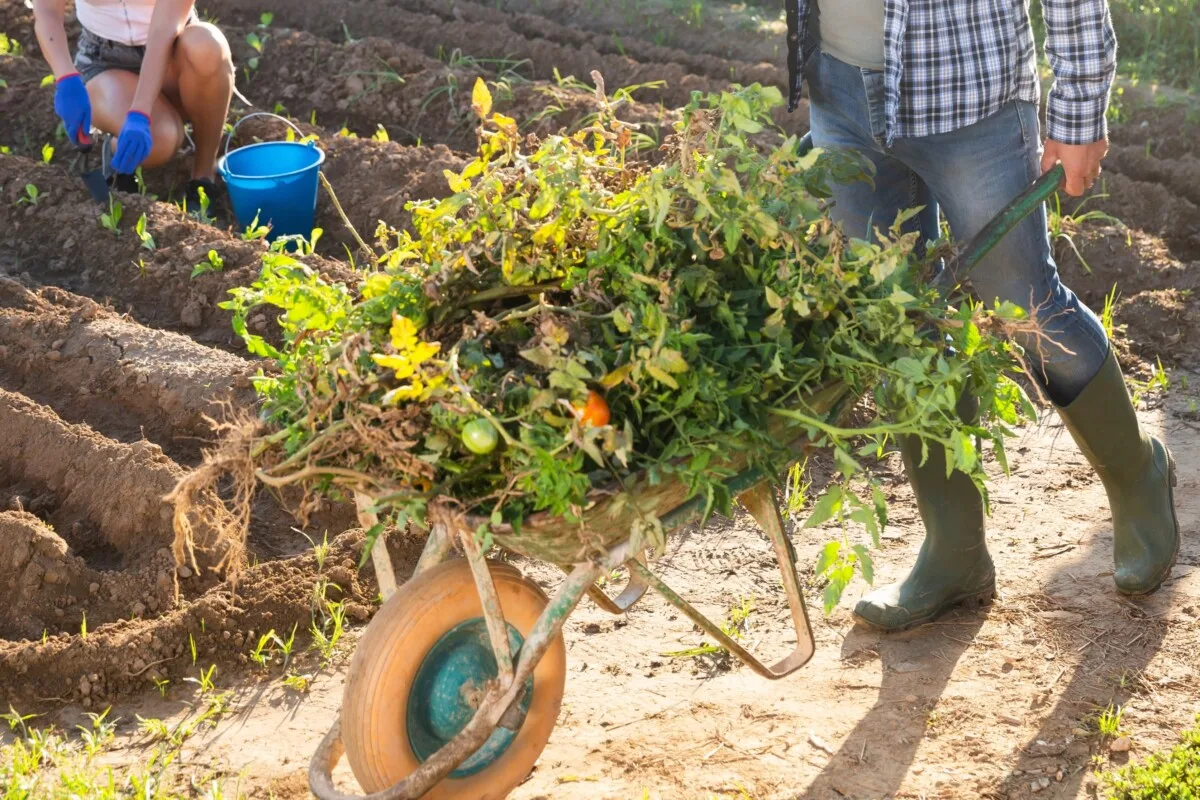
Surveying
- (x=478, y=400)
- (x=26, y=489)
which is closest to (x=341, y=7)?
(x=26, y=489)

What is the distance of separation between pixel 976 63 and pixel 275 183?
2612 mm

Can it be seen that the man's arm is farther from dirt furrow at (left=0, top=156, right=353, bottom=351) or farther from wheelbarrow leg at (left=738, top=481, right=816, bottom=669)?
dirt furrow at (left=0, top=156, right=353, bottom=351)

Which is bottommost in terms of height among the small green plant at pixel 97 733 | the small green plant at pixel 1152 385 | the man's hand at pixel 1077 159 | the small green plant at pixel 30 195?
the small green plant at pixel 97 733

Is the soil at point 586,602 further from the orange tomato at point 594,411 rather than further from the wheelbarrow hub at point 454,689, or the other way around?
the orange tomato at point 594,411

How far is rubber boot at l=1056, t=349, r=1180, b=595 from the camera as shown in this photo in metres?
2.67

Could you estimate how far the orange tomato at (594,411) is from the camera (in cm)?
173

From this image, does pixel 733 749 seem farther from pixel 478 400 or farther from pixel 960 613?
pixel 478 400

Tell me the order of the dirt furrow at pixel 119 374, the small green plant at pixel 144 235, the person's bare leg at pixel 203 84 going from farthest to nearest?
the person's bare leg at pixel 203 84 < the small green plant at pixel 144 235 < the dirt furrow at pixel 119 374

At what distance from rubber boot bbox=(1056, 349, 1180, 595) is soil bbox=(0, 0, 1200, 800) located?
0.09 meters

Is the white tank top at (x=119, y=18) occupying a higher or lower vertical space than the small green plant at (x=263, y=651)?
higher

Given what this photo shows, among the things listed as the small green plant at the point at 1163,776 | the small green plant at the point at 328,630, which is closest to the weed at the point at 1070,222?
the small green plant at the point at 1163,776

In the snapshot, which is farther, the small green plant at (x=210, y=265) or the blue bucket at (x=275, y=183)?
the blue bucket at (x=275, y=183)

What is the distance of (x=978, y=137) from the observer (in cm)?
239

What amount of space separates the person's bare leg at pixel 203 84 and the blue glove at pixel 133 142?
0.34m
